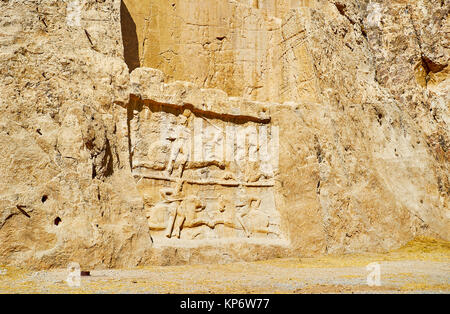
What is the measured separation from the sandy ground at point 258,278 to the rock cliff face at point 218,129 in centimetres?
63

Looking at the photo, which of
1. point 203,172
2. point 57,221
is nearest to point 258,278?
point 57,221

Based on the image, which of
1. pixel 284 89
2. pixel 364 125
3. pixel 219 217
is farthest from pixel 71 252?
pixel 364 125

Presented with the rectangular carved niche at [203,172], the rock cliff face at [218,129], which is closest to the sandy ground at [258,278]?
the rock cliff face at [218,129]

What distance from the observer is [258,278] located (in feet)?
24.6

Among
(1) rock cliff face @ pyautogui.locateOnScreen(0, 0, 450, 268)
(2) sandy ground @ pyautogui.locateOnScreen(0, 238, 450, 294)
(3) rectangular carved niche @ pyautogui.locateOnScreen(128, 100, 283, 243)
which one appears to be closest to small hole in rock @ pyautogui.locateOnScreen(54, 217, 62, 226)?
(1) rock cliff face @ pyautogui.locateOnScreen(0, 0, 450, 268)

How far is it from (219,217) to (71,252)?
3095 millimetres

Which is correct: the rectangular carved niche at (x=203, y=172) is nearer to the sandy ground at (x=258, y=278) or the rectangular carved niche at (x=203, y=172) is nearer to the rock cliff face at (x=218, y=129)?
the rock cliff face at (x=218, y=129)

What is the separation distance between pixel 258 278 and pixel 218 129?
388cm

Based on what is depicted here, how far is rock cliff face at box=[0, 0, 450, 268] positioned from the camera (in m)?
8.39

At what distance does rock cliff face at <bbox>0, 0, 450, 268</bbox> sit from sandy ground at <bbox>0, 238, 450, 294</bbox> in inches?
24.9

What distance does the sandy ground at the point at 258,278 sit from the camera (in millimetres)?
6441

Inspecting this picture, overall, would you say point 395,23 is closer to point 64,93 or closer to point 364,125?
point 364,125

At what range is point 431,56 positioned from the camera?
14.5 meters

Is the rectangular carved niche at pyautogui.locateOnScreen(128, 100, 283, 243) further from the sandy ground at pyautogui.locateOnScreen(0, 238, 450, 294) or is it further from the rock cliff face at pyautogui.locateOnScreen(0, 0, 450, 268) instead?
the sandy ground at pyautogui.locateOnScreen(0, 238, 450, 294)
